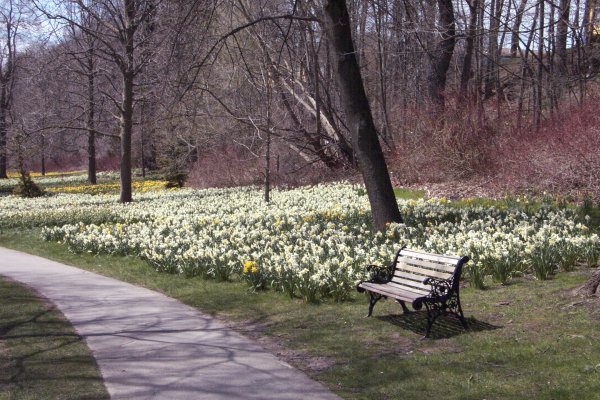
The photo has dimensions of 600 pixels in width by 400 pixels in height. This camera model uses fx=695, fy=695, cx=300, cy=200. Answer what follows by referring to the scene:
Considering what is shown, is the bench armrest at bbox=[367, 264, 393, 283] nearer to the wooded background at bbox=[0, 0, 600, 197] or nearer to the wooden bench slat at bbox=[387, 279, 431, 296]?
the wooden bench slat at bbox=[387, 279, 431, 296]

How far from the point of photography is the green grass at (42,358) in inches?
221

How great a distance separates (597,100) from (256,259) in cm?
1122

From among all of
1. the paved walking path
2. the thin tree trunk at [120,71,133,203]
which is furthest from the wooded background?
the paved walking path

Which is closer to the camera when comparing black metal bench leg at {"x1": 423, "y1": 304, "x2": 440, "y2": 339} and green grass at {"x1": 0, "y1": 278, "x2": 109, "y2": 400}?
green grass at {"x1": 0, "y1": 278, "x2": 109, "y2": 400}

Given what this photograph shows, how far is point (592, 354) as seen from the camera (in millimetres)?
5594

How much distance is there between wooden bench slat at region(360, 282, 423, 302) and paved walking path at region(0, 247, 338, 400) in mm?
1442

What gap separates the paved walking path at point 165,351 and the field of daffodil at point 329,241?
4.55 feet

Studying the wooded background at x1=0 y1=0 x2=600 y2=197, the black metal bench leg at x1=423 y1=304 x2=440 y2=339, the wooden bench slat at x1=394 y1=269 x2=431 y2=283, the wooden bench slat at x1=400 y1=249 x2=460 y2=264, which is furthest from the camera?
the wooded background at x1=0 y1=0 x2=600 y2=197

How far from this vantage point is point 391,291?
731 centimetres

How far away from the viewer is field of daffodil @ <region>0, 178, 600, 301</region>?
9008mm

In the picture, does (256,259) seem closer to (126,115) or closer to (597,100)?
(597,100)

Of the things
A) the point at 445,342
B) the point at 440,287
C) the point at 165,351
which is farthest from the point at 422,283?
the point at 165,351

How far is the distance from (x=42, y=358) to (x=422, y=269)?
4.00m

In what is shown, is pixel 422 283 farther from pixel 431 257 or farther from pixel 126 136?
pixel 126 136
